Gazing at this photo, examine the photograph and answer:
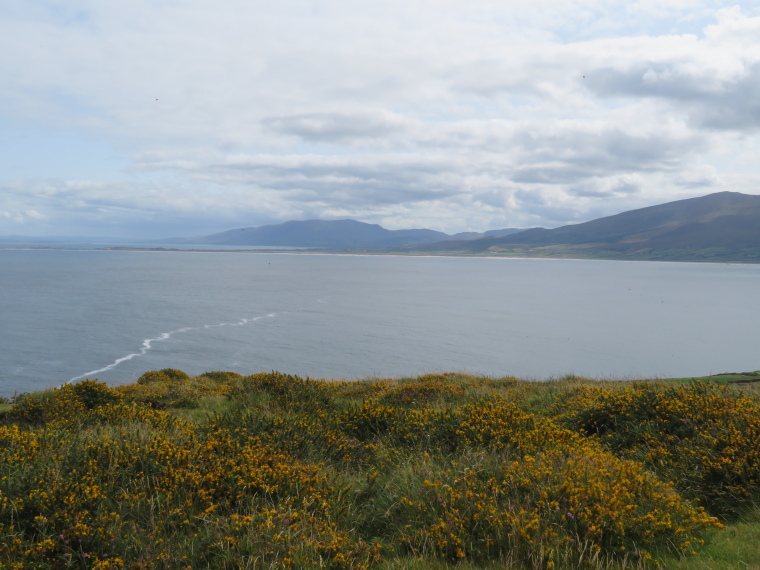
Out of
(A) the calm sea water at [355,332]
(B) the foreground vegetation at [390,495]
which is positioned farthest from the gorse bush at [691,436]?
(A) the calm sea water at [355,332]

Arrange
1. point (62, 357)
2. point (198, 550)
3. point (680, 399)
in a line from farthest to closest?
1. point (62, 357)
2. point (680, 399)
3. point (198, 550)

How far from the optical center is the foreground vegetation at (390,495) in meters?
4.58

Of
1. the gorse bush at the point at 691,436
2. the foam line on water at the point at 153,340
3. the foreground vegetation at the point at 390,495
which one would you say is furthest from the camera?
the foam line on water at the point at 153,340

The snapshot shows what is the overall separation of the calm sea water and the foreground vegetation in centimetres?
3741

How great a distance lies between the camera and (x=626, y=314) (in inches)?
3622

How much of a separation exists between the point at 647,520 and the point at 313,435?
4889 millimetres

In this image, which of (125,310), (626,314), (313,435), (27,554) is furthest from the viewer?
(626,314)

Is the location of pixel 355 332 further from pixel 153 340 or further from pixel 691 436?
pixel 691 436

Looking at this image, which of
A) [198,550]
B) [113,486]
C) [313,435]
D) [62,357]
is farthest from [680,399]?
[62,357]

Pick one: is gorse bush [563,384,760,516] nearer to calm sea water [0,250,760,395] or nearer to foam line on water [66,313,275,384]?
calm sea water [0,250,760,395]

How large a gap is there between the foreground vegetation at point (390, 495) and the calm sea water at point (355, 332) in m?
37.4

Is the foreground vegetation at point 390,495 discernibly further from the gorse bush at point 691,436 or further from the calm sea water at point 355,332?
the calm sea water at point 355,332

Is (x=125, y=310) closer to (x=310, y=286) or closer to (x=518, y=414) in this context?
(x=310, y=286)

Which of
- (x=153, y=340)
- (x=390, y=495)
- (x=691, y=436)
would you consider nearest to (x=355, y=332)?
(x=153, y=340)
